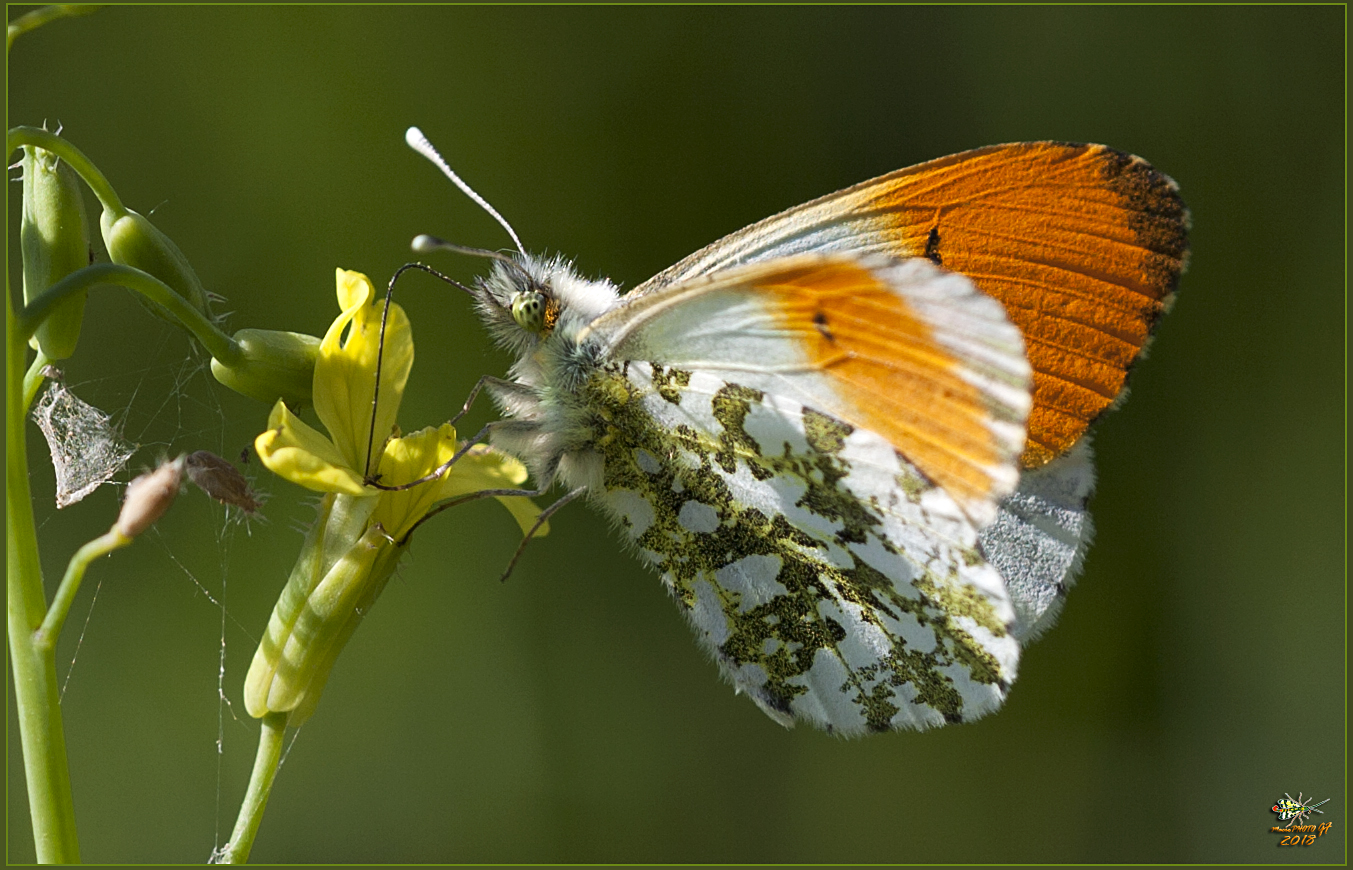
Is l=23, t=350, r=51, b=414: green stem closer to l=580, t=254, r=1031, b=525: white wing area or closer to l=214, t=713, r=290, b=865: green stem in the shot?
l=214, t=713, r=290, b=865: green stem

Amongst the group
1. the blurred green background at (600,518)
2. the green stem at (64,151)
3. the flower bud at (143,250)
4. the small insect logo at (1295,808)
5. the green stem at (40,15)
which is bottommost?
the small insect logo at (1295,808)

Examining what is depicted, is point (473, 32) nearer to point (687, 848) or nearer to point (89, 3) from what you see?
point (89, 3)

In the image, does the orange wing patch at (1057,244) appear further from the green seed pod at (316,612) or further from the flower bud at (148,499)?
the flower bud at (148,499)

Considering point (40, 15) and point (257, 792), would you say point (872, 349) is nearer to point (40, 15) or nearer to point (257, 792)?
Answer: point (257, 792)

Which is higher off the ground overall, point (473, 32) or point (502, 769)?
point (473, 32)

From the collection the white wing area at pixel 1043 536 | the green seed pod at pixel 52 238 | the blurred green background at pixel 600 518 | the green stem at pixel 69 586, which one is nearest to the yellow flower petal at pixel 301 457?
the green stem at pixel 69 586

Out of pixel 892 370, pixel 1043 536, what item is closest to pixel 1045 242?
→ pixel 892 370

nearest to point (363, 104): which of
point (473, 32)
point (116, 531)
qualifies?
point (473, 32)
